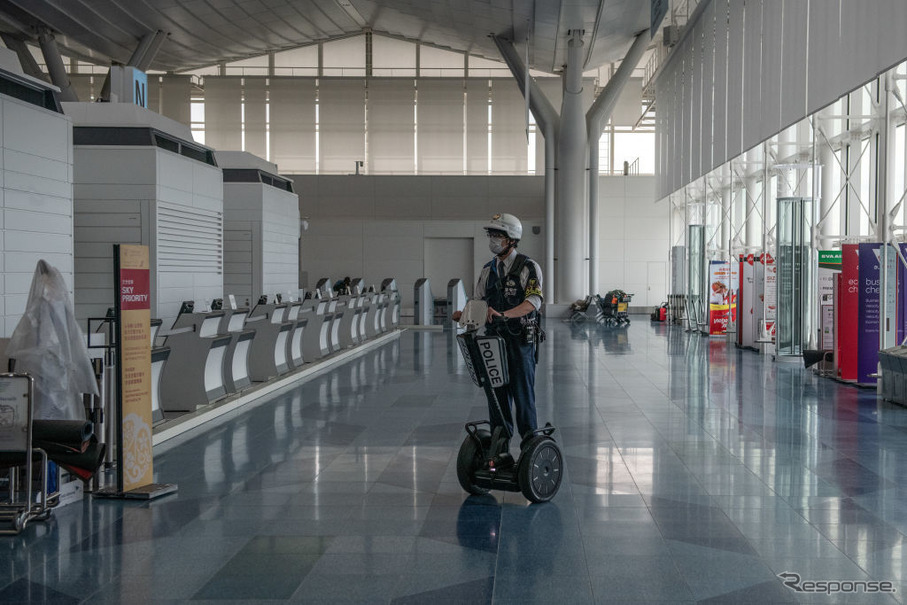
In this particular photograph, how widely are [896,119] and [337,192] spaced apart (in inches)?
836

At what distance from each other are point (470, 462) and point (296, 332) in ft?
23.6

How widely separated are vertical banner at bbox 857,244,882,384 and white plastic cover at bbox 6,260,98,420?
889 centimetres

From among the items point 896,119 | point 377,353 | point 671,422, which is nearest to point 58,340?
point 671,422

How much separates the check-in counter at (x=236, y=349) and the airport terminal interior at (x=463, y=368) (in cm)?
5

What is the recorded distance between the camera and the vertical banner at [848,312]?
427 inches

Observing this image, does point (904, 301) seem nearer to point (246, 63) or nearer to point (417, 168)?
point (417, 168)

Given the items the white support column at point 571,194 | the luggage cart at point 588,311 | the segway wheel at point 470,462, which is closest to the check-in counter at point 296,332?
the segway wheel at point 470,462

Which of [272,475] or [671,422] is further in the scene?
[671,422]

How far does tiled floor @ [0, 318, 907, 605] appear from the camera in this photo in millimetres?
3768

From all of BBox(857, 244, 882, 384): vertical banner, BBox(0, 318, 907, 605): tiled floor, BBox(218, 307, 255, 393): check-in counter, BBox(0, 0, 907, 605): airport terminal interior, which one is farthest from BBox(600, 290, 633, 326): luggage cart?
BBox(218, 307, 255, 393): check-in counter

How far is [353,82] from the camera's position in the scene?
106ft

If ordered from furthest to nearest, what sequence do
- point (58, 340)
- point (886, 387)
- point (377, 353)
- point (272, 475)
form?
1. point (377, 353)
2. point (886, 387)
3. point (272, 475)
4. point (58, 340)

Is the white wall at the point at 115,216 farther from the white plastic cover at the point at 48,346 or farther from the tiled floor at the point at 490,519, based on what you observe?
the white plastic cover at the point at 48,346

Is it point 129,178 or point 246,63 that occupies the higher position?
point 246,63
